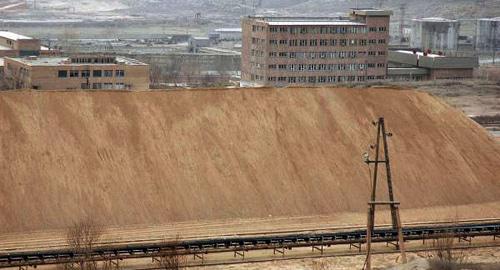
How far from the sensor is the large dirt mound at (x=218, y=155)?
3950 centimetres

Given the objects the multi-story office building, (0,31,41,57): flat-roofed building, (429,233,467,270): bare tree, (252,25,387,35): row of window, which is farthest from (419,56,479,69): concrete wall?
(429,233,467,270): bare tree

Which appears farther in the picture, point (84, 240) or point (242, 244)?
point (242, 244)

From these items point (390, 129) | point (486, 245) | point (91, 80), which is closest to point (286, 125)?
point (390, 129)

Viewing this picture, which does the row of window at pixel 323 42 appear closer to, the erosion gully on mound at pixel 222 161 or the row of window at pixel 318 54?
the row of window at pixel 318 54

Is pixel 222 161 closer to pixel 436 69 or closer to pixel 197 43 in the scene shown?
pixel 436 69

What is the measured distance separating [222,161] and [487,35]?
279ft

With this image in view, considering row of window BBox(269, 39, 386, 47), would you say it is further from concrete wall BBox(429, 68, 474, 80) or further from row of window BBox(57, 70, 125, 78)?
row of window BBox(57, 70, 125, 78)

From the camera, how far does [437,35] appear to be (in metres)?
114

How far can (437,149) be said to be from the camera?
152ft

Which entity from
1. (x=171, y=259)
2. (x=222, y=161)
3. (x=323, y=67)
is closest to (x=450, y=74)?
(x=323, y=67)

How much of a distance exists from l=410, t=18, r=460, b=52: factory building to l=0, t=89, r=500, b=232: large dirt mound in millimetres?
66620

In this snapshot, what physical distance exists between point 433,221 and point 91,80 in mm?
38467

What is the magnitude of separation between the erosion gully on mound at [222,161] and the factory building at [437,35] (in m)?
66.7

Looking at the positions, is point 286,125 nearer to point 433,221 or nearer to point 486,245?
point 433,221
